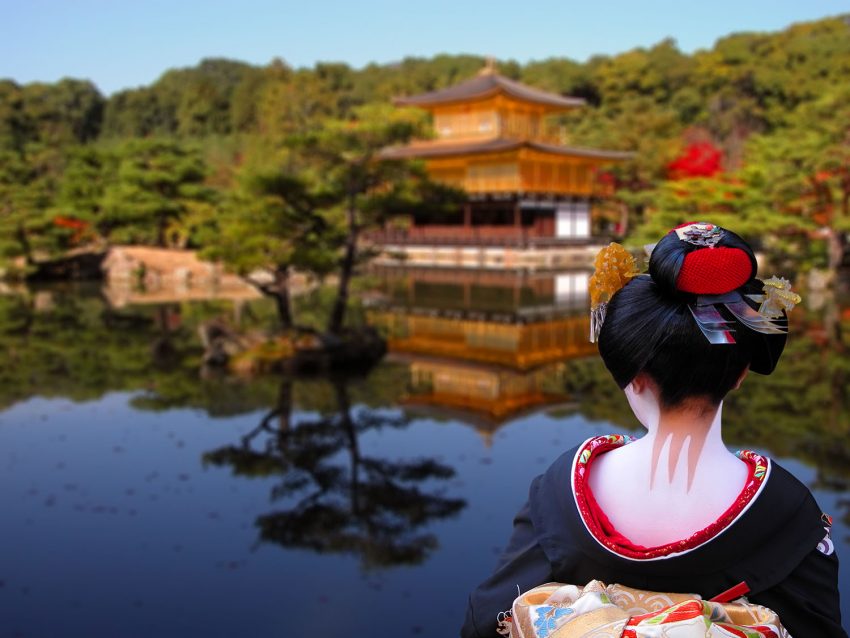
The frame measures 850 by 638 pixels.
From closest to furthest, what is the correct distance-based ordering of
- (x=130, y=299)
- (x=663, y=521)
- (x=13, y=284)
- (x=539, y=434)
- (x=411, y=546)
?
1. (x=663, y=521)
2. (x=411, y=546)
3. (x=539, y=434)
4. (x=130, y=299)
5. (x=13, y=284)

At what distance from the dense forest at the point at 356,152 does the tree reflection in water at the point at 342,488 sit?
12.8ft

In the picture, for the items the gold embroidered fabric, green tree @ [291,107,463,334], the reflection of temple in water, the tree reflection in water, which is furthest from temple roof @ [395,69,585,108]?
the gold embroidered fabric

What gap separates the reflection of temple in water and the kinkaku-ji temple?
3475mm

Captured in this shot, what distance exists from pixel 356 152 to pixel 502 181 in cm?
1580

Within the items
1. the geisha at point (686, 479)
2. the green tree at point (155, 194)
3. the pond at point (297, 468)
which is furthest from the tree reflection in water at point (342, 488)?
the green tree at point (155, 194)

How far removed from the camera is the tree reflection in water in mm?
5008

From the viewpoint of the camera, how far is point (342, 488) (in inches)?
234

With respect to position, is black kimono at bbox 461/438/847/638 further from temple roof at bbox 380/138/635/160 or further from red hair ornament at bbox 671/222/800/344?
temple roof at bbox 380/138/635/160

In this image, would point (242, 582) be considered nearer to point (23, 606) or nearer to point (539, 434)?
point (23, 606)

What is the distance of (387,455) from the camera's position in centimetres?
675

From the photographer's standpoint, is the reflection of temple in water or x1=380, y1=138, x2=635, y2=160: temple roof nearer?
the reflection of temple in water

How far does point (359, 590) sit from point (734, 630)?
3.58 metres

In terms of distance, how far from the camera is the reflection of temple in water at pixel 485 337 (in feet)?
29.4

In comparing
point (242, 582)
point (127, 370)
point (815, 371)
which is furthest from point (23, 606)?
point (815, 371)
